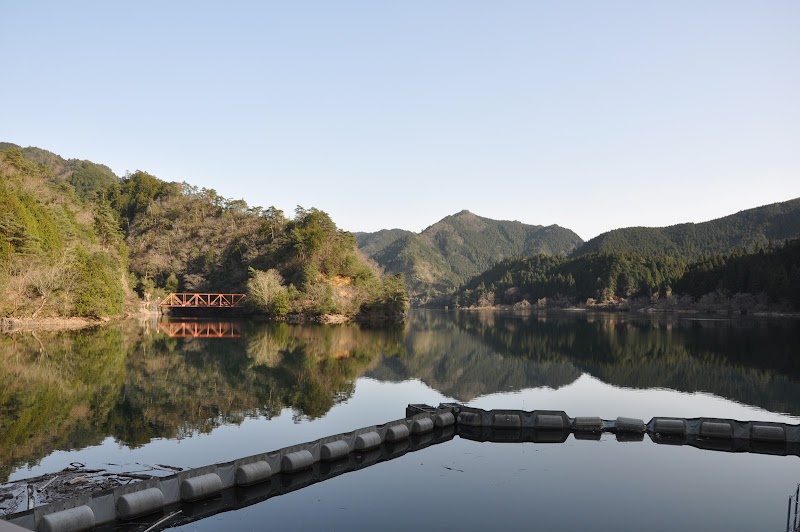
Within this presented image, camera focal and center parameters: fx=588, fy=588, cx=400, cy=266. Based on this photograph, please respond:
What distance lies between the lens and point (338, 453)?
16.5m

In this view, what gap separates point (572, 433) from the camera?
19906 millimetres

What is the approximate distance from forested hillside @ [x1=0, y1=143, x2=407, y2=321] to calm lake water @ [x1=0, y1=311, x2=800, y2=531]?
10984 millimetres

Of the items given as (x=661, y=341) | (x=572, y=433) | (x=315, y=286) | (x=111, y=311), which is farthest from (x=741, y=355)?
(x=111, y=311)

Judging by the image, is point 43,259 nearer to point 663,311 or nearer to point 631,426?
point 631,426

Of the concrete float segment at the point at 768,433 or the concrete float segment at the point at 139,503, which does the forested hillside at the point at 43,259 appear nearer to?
the concrete float segment at the point at 139,503

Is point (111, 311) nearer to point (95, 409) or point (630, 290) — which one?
point (95, 409)

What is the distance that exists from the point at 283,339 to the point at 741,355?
118ft

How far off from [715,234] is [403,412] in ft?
608

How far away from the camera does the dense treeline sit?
92500mm

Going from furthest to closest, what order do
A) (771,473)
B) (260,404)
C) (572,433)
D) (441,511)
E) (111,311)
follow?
1. (111,311)
2. (260,404)
3. (572,433)
4. (771,473)
5. (441,511)

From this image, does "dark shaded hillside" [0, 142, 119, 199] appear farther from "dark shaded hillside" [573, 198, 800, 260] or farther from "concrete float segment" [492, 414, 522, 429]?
"dark shaded hillside" [573, 198, 800, 260]

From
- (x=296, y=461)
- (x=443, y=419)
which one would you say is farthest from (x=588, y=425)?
(x=296, y=461)

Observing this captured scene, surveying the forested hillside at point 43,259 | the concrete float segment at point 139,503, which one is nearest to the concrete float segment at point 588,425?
the concrete float segment at point 139,503

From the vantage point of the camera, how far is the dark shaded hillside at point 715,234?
171750mm
